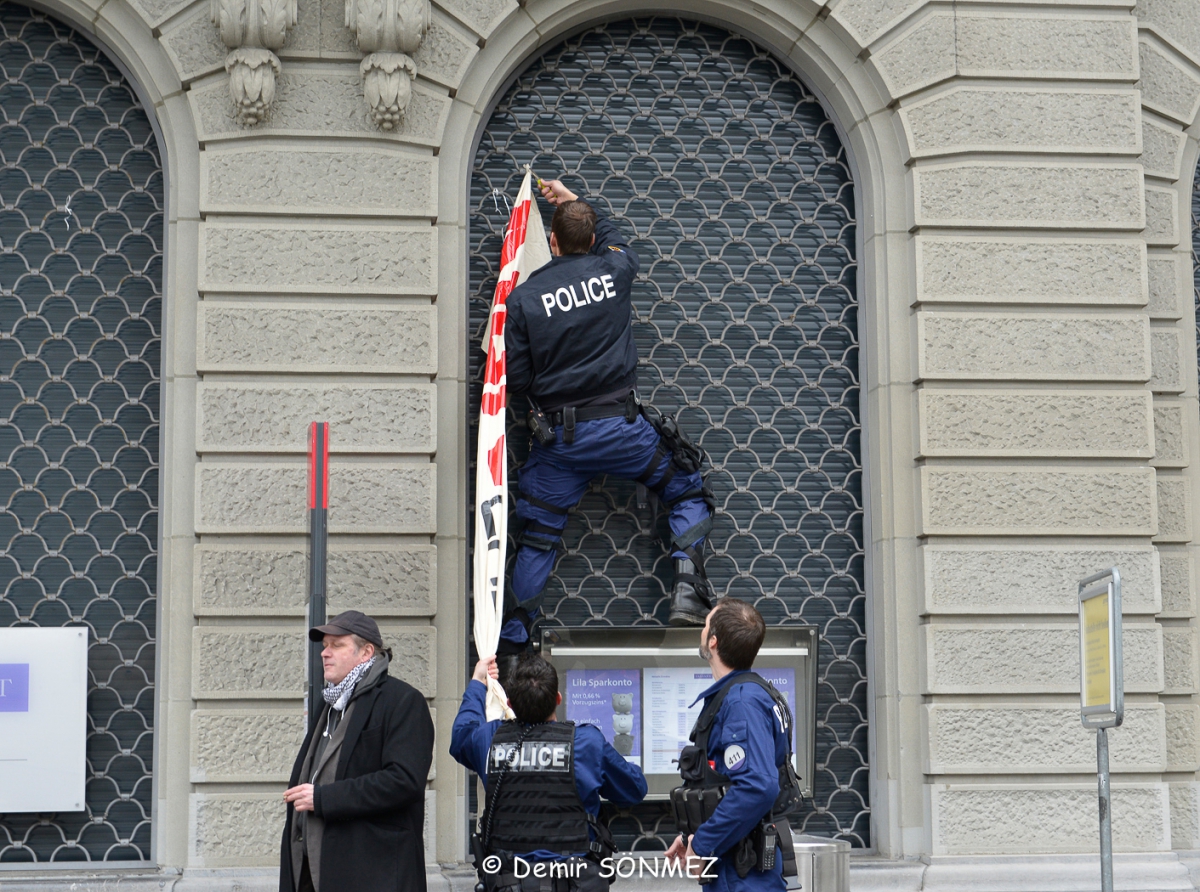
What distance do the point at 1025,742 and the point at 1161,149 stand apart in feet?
13.1

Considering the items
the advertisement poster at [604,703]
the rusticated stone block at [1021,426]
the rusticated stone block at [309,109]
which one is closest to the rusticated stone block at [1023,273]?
the rusticated stone block at [1021,426]

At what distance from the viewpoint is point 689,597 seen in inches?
334

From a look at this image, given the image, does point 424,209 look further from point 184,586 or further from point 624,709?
point 624,709

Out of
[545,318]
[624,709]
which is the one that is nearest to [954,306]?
[545,318]

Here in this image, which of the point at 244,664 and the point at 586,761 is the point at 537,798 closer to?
the point at 586,761

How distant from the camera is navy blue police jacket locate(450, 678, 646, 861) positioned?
6.05m

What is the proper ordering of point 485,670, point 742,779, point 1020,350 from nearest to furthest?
1. point 742,779
2. point 485,670
3. point 1020,350

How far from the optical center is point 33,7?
8836 millimetres

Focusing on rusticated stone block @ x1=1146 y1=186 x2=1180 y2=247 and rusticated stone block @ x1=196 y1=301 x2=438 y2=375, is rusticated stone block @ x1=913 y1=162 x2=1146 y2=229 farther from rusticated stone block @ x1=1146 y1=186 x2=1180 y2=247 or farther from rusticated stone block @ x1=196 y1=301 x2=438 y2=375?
rusticated stone block @ x1=196 y1=301 x2=438 y2=375

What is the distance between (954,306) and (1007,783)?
9.17 ft

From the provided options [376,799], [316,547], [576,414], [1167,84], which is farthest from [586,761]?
[1167,84]

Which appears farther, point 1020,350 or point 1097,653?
point 1020,350

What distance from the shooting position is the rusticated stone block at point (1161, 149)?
950 cm

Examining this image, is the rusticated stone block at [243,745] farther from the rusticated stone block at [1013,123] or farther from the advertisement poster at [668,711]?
the rusticated stone block at [1013,123]
